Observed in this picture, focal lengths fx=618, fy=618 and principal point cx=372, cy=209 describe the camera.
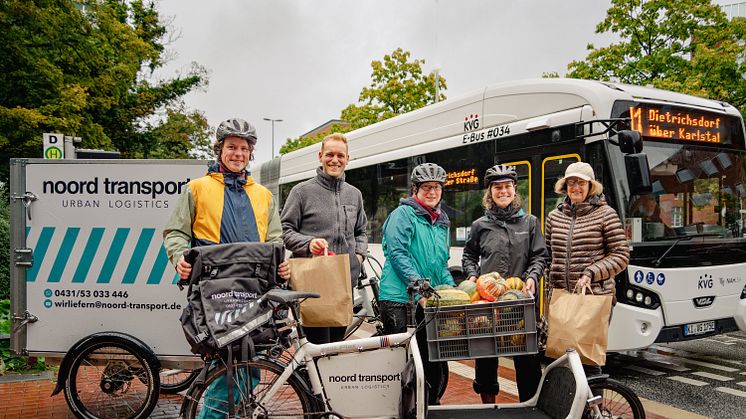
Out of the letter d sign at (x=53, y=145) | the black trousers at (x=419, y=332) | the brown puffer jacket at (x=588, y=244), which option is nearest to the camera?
the black trousers at (x=419, y=332)

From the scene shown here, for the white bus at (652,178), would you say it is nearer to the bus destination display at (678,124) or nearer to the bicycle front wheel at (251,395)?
the bus destination display at (678,124)

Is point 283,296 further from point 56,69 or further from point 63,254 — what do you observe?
point 56,69

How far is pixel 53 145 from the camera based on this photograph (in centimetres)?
827

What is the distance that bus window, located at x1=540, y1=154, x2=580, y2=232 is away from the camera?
6.57 metres

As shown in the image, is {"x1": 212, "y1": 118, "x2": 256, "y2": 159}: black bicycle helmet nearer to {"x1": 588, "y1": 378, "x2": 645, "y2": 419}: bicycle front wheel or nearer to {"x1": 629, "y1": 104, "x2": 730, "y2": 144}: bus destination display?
{"x1": 588, "y1": 378, "x2": 645, "y2": 419}: bicycle front wheel

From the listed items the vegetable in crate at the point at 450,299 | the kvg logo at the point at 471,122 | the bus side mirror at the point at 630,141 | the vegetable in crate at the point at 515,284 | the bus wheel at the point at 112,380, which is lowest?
the bus wheel at the point at 112,380

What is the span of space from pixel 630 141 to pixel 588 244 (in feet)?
4.88

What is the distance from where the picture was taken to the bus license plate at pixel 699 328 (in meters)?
6.12

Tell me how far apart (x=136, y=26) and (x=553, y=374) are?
24666mm

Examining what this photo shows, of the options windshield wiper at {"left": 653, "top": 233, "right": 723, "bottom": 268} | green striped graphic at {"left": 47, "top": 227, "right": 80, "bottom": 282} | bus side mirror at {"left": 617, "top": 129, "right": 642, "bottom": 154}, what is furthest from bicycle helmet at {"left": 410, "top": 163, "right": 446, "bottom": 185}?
windshield wiper at {"left": 653, "top": 233, "right": 723, "bottom": 268}

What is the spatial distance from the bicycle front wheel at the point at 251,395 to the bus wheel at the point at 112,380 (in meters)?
1.08

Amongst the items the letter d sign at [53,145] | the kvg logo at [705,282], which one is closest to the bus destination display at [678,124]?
the kvg logo at [705,282]

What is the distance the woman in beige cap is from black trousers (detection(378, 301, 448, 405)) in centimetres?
121

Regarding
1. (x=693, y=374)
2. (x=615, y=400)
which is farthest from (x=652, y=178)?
(x=615, y=400)
